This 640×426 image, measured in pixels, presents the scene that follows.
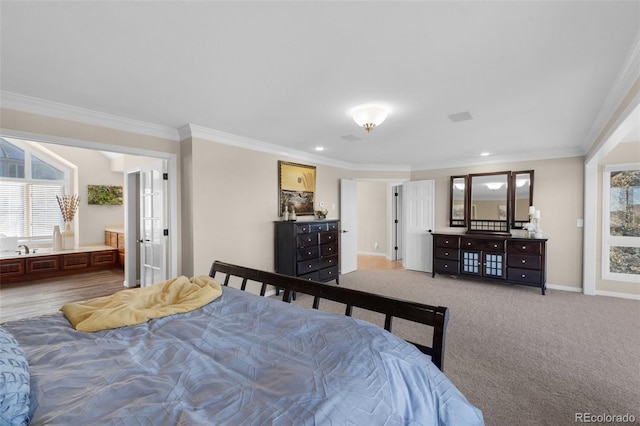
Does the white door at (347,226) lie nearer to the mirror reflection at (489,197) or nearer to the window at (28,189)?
the mirror reflection at (489,197)

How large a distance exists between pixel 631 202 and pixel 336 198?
15.3ft

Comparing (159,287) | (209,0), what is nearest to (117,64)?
(209,0)

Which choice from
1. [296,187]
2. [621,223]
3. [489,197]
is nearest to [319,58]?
[296,187]

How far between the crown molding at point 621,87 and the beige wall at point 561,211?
1.54 m

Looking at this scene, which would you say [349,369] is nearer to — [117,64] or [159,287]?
[159,287]

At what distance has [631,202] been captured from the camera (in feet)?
14.1

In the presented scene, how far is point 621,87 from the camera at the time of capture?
2316 millimetres

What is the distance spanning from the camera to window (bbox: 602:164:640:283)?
4.28m

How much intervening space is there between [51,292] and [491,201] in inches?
309

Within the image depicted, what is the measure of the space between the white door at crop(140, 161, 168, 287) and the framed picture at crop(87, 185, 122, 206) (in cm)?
374

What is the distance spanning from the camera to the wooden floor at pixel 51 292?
12.8 ft

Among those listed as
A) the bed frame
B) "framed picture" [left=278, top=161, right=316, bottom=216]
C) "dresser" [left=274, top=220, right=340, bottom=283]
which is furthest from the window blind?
the bed frame

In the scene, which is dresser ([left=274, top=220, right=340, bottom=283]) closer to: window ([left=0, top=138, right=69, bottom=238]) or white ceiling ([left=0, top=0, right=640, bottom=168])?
white ceiling ([left=0, top=0, right=640, bottom=168])

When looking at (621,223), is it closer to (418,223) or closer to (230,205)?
(418,223)
